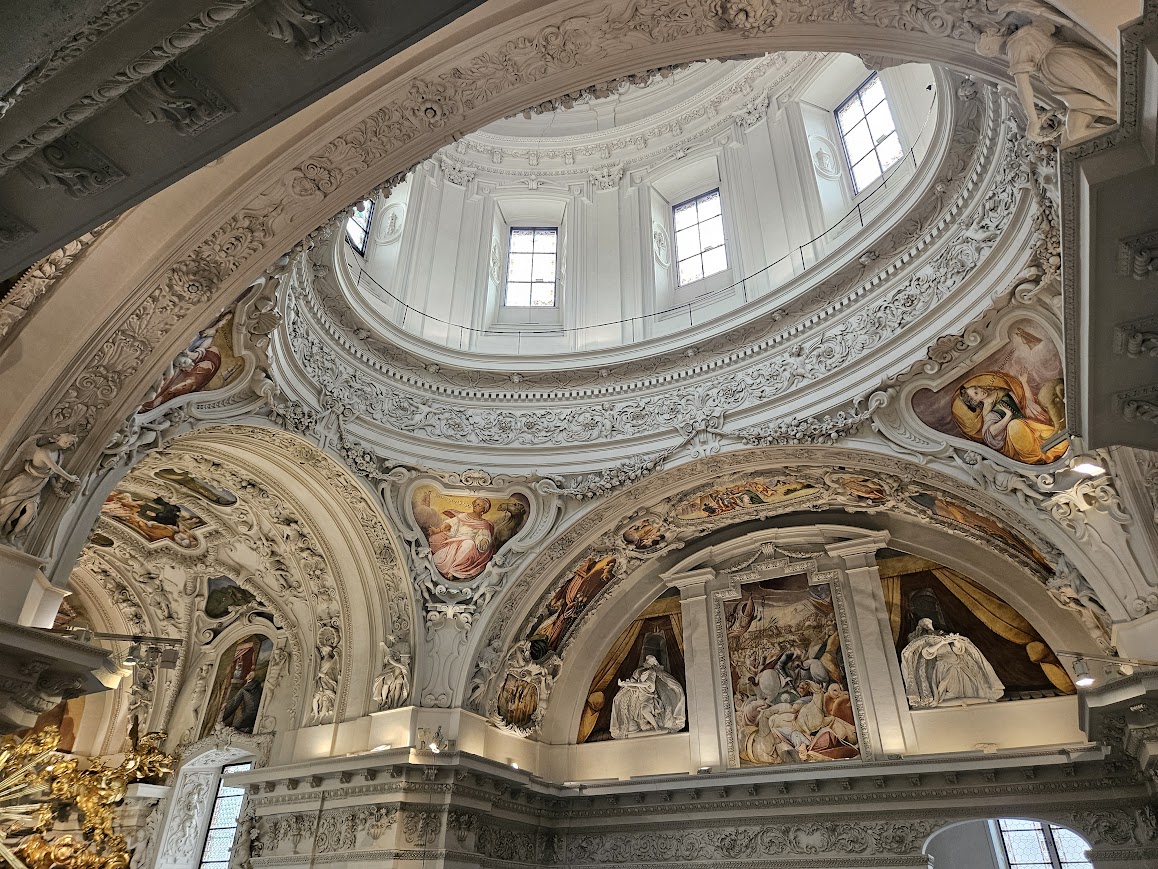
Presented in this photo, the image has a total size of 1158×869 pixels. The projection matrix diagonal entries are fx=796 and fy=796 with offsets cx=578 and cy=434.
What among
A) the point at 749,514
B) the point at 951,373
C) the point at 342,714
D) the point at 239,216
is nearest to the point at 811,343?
the point at 951,373

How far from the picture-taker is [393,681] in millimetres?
12422

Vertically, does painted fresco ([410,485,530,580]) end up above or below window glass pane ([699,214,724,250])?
below

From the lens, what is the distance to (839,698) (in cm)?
1271

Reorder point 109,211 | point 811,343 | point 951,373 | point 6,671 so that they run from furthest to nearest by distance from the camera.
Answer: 1. point 811,343
2. point 951,373
3. point 6,671
4. point 109,211

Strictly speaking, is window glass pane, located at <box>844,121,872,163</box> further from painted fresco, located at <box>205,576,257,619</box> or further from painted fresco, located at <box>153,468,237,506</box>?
painted fresco, located at <box>205,576,257,619</box>

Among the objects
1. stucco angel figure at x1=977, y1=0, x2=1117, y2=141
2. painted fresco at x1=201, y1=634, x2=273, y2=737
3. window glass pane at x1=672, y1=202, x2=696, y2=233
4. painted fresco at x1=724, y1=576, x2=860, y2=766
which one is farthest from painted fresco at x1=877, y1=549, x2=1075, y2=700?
painted fresco at x1=201, y1=634, x2=273, y2=737

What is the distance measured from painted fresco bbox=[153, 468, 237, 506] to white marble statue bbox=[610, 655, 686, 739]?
24.5 ft

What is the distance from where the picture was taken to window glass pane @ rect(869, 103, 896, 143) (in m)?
12.9

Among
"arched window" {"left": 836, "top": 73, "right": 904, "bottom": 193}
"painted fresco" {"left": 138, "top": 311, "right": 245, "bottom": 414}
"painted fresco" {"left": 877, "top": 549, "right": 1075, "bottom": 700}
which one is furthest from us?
"arched window" {"left": 836, "top": 73, "right": 904, "bottom": 193}

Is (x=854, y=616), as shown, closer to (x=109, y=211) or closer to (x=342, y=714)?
(x=342, y=714)

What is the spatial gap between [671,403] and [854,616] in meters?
4.69

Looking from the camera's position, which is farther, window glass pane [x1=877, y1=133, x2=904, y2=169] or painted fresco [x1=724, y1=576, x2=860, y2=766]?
painted fresco [x1=724, y1=576, x2=860, y2=766]

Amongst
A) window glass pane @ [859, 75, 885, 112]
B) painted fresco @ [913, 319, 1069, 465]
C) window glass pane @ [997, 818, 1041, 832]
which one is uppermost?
window glass pane @ [859, 75, 885, 112]

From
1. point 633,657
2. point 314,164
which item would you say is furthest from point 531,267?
point 314,164
